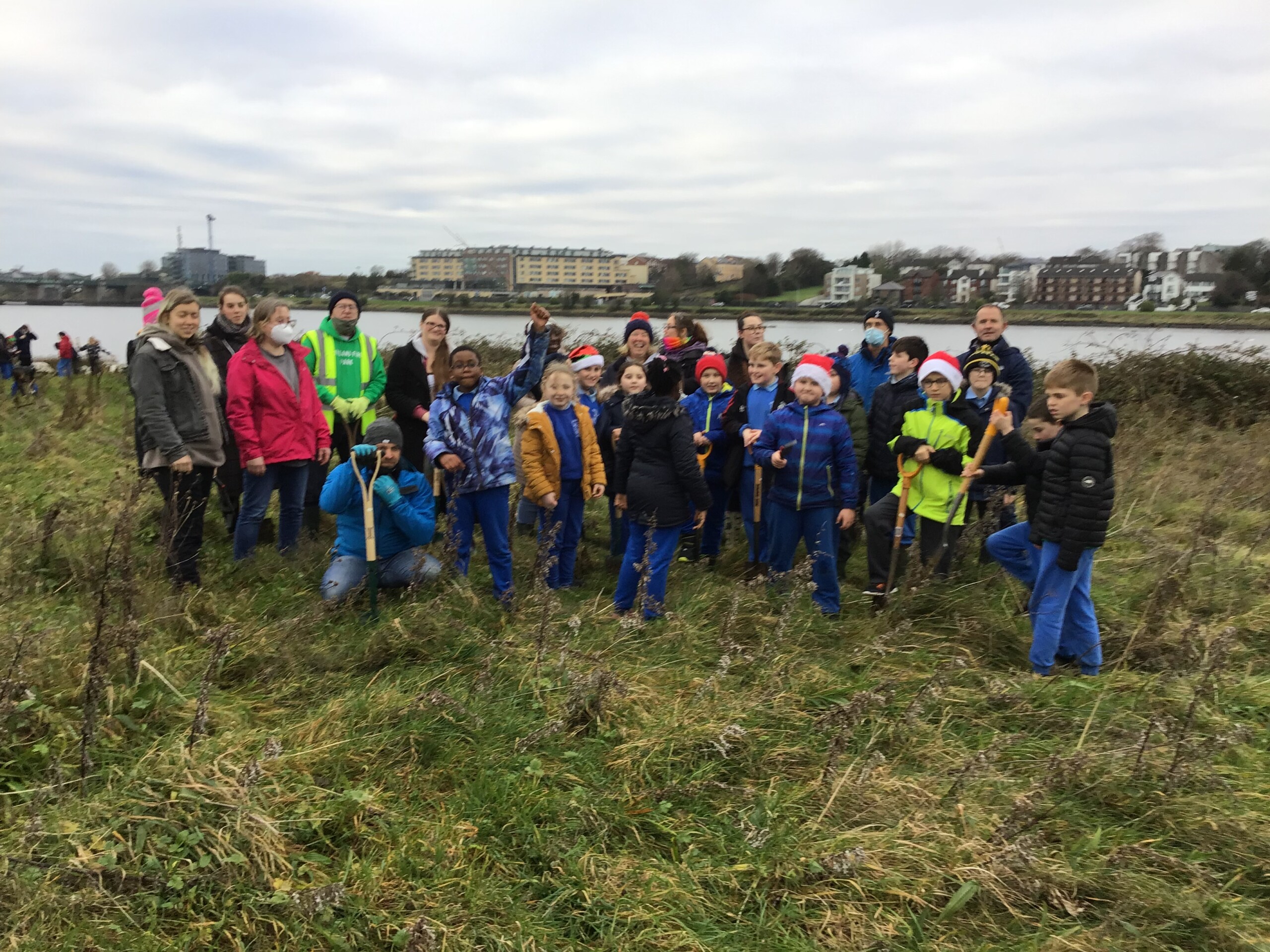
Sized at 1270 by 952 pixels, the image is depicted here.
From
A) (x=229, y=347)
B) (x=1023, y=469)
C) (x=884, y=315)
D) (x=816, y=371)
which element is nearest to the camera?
(x=1023, y=469)

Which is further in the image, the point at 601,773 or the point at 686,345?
the point at 686,345

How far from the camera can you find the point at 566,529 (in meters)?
5.37

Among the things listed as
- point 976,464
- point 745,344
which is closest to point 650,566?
point 976,464

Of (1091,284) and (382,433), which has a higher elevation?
(1091,284)

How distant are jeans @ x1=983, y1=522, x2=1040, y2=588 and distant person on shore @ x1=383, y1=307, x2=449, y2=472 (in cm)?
394

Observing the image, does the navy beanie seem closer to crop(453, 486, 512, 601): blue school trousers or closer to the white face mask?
crop(453, 486, 512, 601): blue school trousers

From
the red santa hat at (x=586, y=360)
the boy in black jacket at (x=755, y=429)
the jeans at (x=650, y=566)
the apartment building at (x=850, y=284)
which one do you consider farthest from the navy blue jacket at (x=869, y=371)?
the apartment building at (x=850, y=284)

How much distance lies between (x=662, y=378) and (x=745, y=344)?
1.86 meters

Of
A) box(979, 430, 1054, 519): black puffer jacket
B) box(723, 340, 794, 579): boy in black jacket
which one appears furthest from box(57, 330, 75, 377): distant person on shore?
box(979, 430, 1054, 519): black puffer jacket

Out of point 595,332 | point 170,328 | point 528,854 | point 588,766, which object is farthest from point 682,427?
point 595,332

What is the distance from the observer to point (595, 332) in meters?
16.2

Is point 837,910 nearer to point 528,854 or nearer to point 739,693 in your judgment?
Result: point 528,854

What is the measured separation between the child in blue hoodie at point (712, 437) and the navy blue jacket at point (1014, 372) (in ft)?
5.80

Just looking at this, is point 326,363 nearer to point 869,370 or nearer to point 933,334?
point 869,370
